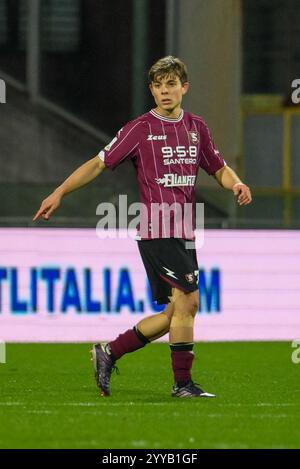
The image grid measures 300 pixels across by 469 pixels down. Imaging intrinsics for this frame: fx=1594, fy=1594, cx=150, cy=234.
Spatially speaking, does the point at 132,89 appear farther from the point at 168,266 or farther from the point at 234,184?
the point at 168,266

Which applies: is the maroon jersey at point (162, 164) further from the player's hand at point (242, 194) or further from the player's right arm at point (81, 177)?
the player's hand at point (242, 194)

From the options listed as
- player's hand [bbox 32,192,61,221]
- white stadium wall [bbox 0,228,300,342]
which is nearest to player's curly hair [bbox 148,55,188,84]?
player's hand [bbox 32,192,61,221]

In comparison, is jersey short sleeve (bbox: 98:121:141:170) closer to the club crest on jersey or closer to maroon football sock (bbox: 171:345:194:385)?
the club crest on jersey

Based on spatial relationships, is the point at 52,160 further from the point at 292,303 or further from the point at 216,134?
the point at 292,303

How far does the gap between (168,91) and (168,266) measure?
932 millimetres

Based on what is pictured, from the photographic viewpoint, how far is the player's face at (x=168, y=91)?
8.48m

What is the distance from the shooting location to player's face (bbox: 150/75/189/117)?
8.48 m

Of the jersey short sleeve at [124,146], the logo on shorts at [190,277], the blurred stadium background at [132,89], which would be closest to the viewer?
the logo on shorts at [190,277]

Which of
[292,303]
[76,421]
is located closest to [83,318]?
[292,303]

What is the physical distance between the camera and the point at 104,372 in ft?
28.6

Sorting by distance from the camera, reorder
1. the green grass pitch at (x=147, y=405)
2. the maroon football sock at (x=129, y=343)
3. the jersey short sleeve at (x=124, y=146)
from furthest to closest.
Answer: the maroon football sock at (x=129, y=343), the jersey short sleeve at (x=124, y=146), the green grass pitch at (x=147, y=405)

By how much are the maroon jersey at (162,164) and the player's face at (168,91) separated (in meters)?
0.10

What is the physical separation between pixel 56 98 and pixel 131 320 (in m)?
4.08

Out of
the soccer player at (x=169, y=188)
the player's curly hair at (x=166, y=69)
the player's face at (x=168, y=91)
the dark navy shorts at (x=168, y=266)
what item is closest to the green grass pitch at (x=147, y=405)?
the soccer player at (x=169, y=188)
